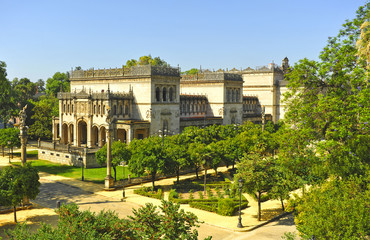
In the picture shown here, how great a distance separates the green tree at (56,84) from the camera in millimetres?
114312

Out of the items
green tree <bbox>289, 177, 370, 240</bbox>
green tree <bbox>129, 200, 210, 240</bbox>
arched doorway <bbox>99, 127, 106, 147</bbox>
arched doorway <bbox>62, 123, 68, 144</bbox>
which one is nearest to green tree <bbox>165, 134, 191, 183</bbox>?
arched doorway <bbox>99, 127, 106, 147</bbox>

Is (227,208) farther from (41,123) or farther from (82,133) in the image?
(41,123)

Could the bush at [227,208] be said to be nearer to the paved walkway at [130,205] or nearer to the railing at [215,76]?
the paved walkway at [130,205]

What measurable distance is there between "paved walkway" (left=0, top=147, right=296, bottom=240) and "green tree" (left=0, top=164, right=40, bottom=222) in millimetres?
3157

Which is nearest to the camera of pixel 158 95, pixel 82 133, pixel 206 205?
pixel 206 205

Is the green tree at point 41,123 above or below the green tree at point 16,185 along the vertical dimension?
above

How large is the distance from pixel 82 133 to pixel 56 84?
5739 cm

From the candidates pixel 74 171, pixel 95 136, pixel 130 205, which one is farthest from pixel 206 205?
pixel 95 136

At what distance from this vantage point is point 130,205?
3297 centimetres

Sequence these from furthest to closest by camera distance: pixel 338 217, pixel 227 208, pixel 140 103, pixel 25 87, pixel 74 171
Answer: pixel 25 87
pixel 140 103
pixel 74 171
pixel 227 208
pixel 338 217

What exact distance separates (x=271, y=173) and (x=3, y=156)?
45835 millimetres

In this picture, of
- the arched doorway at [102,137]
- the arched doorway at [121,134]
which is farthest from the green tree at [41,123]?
the arched doorway at [121,134]

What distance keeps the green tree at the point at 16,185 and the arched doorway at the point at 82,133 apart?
Result: 33.6 m

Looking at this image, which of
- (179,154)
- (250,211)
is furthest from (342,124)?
(179,154)
